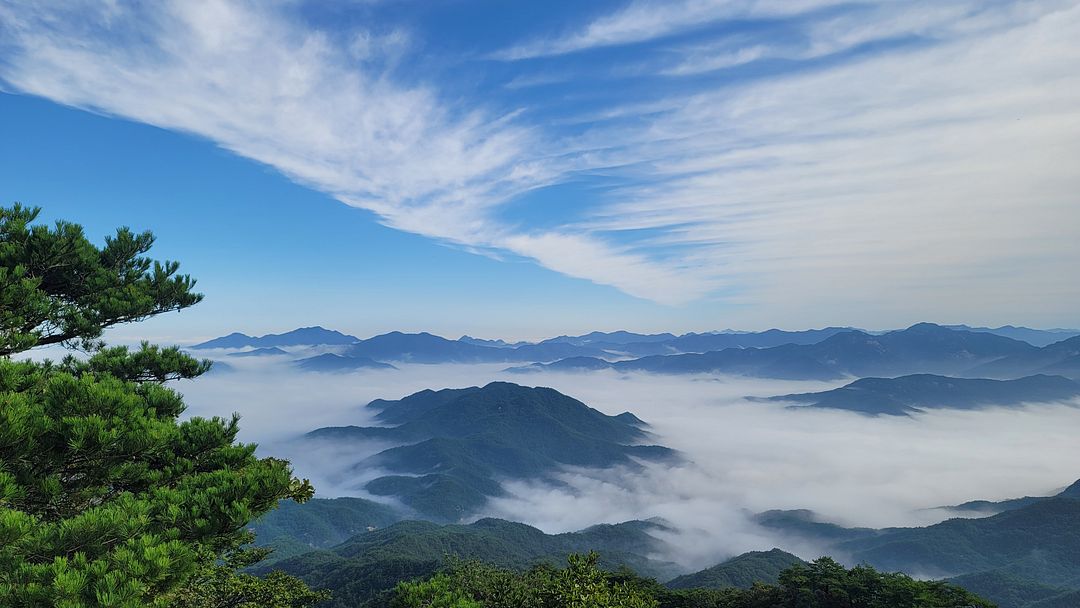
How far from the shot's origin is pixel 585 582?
13.8 meters

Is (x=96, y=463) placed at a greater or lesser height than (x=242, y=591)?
greater

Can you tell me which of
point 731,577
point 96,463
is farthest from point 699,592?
point 731,577

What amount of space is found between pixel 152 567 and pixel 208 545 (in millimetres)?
2194

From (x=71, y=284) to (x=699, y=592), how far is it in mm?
63548

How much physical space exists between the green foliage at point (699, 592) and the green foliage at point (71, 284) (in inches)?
587

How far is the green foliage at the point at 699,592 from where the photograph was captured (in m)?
13.3

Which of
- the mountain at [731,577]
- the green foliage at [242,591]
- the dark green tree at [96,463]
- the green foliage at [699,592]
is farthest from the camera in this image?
the mountain at [731,577]

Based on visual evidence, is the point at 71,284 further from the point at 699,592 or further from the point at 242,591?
the point at 699,592

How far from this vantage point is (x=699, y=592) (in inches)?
2238

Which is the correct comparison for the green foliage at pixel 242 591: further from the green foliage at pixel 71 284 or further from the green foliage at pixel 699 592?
the green foliage at pixel 71 284

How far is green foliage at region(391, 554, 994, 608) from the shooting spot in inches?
524

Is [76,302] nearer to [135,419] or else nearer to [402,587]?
[135,419]

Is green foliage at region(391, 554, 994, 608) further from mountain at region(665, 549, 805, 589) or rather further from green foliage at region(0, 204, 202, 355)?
mountain at region(665, 549, 805, 589)

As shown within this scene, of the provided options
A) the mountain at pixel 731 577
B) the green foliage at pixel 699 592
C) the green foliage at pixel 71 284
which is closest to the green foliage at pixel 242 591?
the green foliage at pixel 699 592
